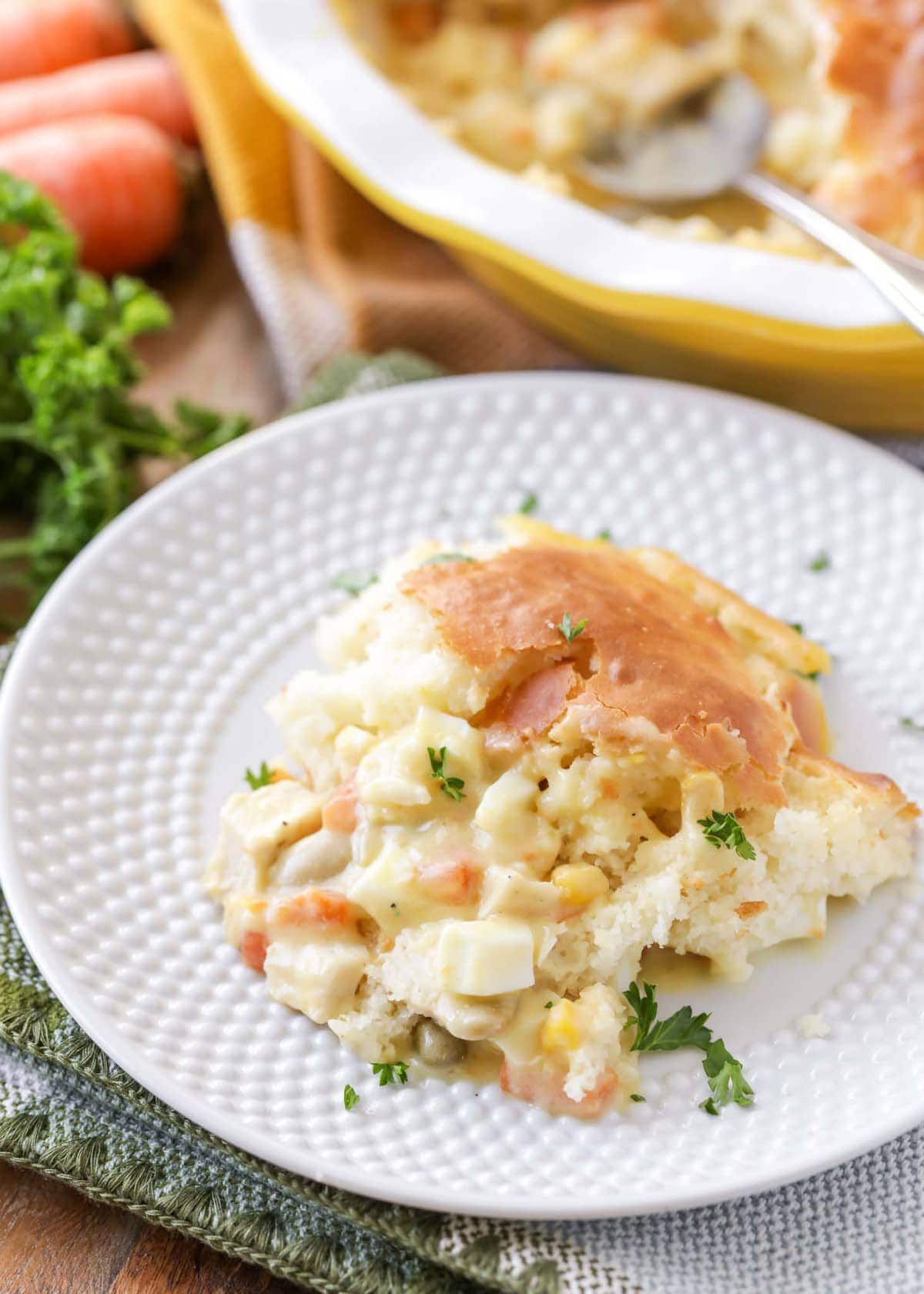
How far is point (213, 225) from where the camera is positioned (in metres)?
4.89

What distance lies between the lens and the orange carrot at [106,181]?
448 cm

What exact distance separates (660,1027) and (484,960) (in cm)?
33

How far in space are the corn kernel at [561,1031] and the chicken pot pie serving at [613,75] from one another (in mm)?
2156

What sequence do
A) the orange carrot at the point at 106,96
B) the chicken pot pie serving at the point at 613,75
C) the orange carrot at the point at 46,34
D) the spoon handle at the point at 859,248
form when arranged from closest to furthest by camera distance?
1. the spoon handle at the point at 859,248
2. the chicken pot pie serving at the point at 613,75
3. the orange carrot at the point at 106,96
4. the orange carrot at the point at 46,34

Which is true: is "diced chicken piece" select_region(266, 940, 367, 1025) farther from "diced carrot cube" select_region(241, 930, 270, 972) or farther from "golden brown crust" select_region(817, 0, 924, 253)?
"golden brown crust" select_region(817, 0, 924, 253)

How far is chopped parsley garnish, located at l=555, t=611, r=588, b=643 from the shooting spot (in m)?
2.59

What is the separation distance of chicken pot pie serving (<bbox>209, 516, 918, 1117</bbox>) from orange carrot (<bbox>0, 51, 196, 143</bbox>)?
2.86 metres

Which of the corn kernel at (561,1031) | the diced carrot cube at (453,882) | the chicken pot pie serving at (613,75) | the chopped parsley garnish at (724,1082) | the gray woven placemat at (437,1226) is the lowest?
the gray woven placemat at (437,1226)

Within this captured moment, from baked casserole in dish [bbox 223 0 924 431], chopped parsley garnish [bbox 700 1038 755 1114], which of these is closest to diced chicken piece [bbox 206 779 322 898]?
chopped parsley garnish [bbox 700 1038 755 1114]

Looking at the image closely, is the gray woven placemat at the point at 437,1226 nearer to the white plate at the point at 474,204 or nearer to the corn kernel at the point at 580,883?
the corn kernel at the point at 580,883

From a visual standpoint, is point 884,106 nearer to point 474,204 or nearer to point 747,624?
point 474,204

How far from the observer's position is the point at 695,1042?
242 cm

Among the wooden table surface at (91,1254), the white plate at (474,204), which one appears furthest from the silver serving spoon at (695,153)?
the wooden table surface at (91,1254)

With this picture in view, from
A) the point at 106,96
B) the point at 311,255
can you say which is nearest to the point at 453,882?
the point at 311,255
